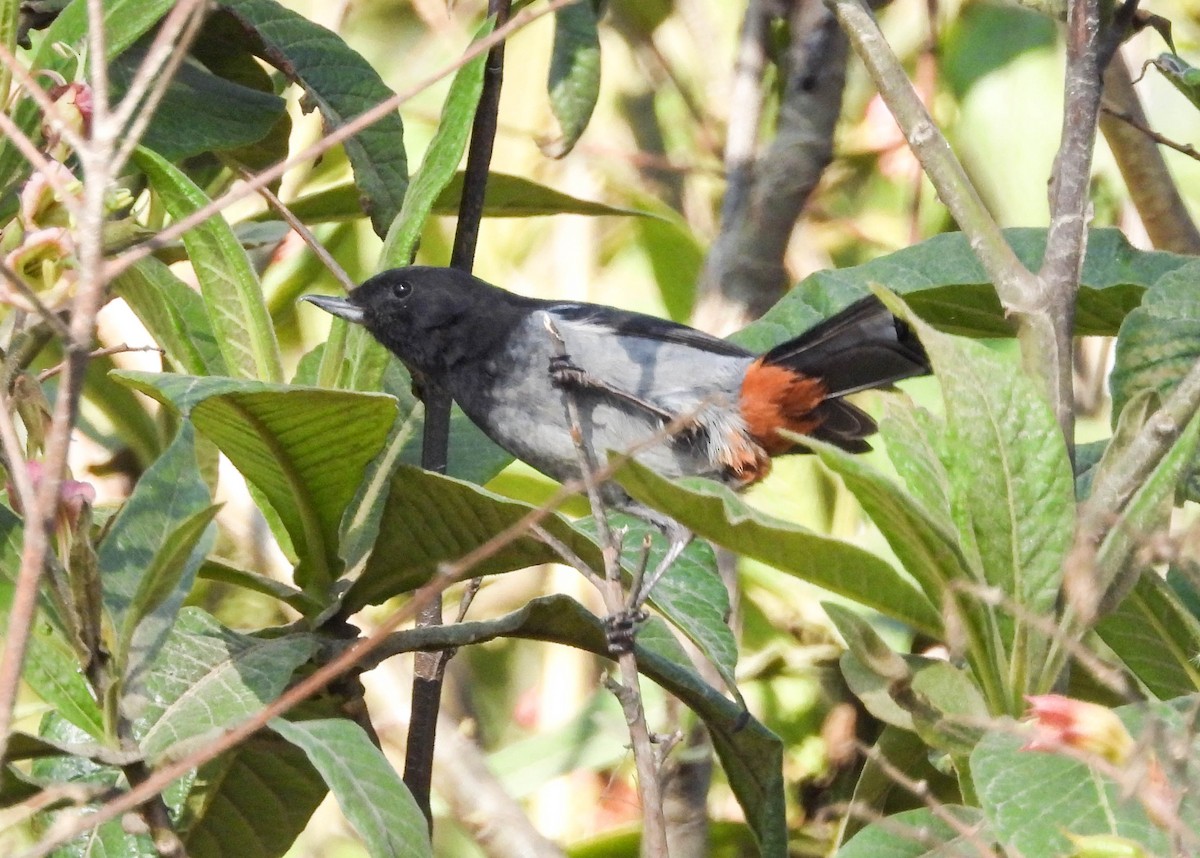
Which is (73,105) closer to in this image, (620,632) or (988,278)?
(620,632)

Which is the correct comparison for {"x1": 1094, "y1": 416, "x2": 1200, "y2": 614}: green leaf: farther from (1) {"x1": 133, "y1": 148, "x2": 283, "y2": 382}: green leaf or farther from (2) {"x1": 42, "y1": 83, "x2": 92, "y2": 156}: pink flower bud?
(2) {"x1": 42, "y1": 83, "x2": 92, "y2": 156}: pink flower bud

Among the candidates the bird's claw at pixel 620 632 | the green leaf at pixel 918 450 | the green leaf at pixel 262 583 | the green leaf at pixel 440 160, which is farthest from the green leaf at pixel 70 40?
the green leaf at pixel 918 450

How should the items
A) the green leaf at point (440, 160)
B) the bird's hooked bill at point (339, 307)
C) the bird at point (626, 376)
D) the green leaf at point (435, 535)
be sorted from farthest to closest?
the bird at point (626, 376) → the bird's hooked bill at point (339, 307) → the green leaf at point (440, 160) → the green leaf at point (435, 535)

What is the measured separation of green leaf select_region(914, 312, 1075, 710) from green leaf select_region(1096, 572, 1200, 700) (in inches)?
10.3

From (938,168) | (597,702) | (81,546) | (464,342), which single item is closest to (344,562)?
(81,546)

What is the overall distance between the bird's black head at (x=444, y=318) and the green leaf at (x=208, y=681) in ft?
3.58

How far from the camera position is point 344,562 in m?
1.61

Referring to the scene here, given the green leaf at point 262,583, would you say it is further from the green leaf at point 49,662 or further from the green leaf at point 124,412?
the green leaf at point 124,412

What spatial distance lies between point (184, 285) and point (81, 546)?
0.66m

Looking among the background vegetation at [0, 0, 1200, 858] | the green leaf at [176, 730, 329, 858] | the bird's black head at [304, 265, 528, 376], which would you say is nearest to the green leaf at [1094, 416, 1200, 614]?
the background vegetation at [0, 0, 1200, 858]

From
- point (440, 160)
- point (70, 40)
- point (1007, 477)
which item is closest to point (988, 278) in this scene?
point (1007, 477)

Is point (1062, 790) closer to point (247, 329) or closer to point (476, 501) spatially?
point (476, 501)

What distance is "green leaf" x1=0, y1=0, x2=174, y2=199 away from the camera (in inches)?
62.1

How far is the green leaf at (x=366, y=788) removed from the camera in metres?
1.18
